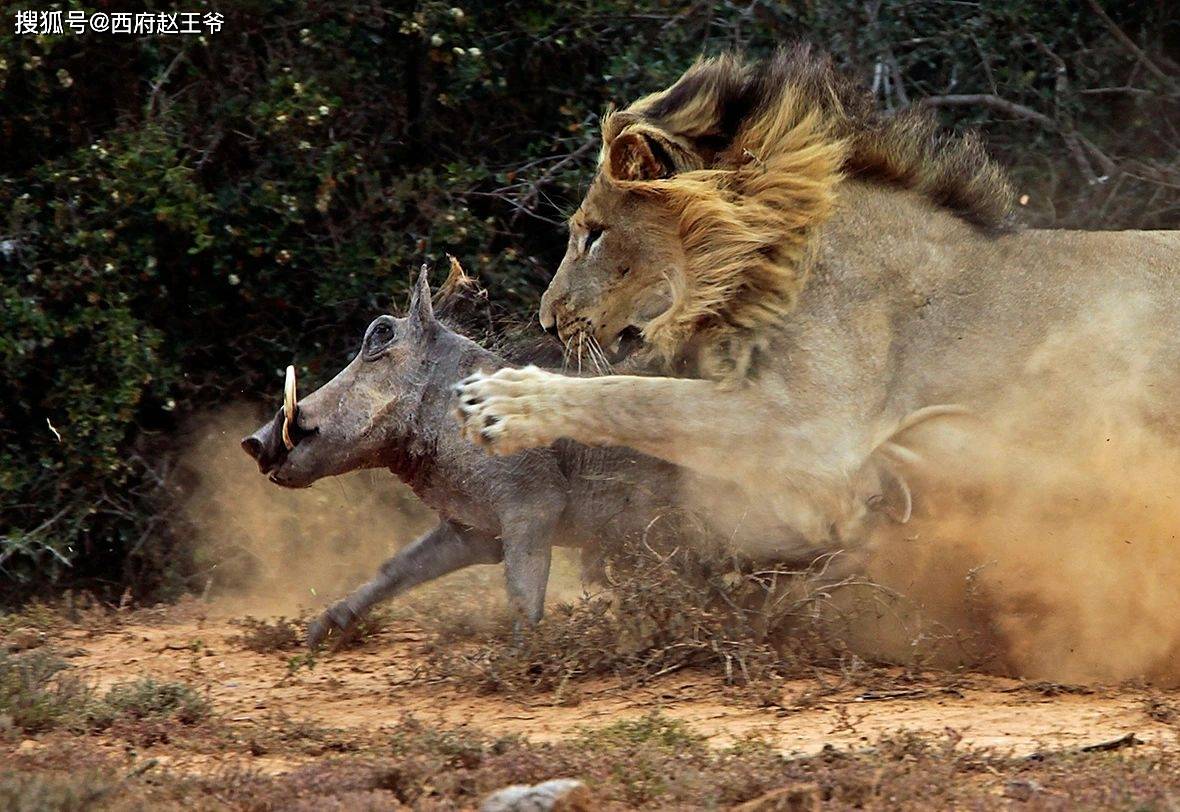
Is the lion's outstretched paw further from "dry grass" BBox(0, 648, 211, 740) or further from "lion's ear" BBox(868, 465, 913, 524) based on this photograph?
"dry grass" BBox(0, 648, 211, 740)

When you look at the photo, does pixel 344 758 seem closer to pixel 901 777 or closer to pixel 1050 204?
pixel 901 777

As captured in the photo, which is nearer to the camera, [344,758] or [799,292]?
[344,758]

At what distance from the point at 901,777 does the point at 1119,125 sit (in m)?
5.45

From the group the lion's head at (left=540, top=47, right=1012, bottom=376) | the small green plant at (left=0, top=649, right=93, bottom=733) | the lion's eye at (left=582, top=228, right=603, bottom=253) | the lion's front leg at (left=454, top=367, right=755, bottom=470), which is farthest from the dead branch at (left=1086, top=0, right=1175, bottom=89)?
the small green plant at (left=0, top=649, right=93, bottom=733)

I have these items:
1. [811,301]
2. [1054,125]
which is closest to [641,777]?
[811,301]

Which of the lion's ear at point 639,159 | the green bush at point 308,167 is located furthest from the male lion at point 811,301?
the green bush at point 308,167

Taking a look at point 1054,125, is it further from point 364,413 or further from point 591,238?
point 364,413

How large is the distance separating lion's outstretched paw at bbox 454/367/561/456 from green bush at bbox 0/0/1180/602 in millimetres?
2471

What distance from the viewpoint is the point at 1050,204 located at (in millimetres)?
8250

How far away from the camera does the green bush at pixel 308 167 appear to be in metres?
7.84

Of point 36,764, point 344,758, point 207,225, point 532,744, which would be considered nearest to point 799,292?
point 532,744

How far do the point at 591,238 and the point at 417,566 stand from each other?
58.0 inches

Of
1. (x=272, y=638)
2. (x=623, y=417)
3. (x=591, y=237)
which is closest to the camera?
(x=623, y=417)

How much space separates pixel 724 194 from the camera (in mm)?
5871
